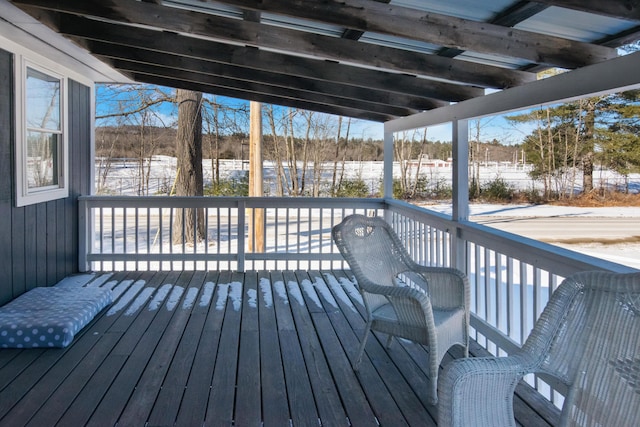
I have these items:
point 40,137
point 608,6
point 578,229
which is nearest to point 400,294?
point 608,6

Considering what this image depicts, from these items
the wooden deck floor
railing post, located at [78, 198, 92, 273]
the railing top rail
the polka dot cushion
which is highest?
the railing top rail

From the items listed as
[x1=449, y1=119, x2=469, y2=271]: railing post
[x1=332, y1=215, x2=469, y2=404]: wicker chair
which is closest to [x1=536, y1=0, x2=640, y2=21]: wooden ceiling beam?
[x1=332, y1=215, x2=469, y2=404]: wicker chair

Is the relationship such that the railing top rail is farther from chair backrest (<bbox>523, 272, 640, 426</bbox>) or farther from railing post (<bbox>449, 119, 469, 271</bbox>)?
chair backrest (<bbox>523, 272, 640, 426</bbox>)

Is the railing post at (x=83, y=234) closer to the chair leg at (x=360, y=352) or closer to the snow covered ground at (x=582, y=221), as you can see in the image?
the chair leg at (x=360, y=352)

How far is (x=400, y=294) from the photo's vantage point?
2977 millimetres

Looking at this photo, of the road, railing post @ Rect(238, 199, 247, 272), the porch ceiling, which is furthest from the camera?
the road

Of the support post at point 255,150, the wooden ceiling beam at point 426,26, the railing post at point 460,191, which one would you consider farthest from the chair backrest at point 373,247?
the support post at point 255,150

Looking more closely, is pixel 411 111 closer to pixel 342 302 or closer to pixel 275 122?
pixel 342 302

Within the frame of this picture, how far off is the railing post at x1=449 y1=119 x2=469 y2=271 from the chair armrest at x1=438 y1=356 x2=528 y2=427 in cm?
235

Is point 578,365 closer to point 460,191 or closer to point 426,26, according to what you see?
point 426,26

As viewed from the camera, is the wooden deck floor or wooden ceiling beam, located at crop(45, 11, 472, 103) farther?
wooden ceiling beam, located at crop(45, 11, 472, 103)

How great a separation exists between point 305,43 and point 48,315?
2749 millimetres

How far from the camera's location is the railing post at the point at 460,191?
421cm

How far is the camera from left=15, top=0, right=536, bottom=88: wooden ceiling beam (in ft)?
11.5
